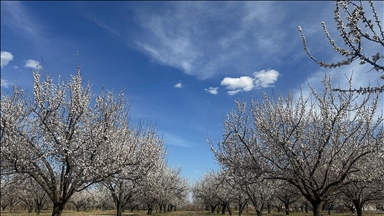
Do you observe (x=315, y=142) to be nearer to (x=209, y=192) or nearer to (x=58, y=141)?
(x=58, y=141)

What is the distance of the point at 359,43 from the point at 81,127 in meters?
12.9

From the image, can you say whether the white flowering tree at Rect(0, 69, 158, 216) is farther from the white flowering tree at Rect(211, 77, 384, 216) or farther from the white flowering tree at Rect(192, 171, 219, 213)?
the white flowering tree at Rect(192, 171, 219, 213)

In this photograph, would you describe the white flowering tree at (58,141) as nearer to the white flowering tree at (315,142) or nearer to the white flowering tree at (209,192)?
the white flowering tree at (315,142)

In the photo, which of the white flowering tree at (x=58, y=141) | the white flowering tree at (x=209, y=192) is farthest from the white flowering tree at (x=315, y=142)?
the white flowering tree at (x=209, y=192)

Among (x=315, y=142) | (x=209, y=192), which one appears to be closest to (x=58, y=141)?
(x=315, y=142)

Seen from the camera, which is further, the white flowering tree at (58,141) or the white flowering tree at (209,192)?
the white flowering tree at (209,192)

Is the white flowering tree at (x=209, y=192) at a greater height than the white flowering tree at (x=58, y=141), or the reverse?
the white flowering tree at (x=58, y=141)

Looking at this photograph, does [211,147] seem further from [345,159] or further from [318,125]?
[345,159]

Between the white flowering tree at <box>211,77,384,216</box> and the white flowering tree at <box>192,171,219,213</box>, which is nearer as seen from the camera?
the white flowering tree at <box>211,77,384,216</box>

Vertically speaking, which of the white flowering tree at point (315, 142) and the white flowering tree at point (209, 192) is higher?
the white flowering tree at point (315, 142)

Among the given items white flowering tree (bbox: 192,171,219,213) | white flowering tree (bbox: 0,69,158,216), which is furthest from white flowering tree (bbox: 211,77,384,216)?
white flowering tree (bbox: 192,171,219,213)

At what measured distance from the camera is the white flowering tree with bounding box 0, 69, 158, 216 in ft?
39.7

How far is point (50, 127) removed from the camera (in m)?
13.1

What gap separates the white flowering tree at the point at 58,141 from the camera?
12.1 meters
